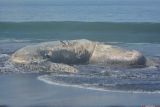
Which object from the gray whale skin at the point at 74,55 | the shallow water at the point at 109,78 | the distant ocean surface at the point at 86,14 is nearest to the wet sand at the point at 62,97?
the shallow water at the point at 109,78

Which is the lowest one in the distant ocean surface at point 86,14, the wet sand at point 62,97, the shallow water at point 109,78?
the distant ocean surface at point 86,14

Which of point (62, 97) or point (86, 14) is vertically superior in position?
point (62, 97)

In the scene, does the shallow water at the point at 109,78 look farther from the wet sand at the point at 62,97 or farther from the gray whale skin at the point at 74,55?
the wet sand at the point at 62,97

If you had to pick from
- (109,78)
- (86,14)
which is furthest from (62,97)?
(86,14)

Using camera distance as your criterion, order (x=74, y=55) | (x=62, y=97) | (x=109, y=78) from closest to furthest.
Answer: (x=62, y=97) < (x=109, y=78) < (x=74, y=55)

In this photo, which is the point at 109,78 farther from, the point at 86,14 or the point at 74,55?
the point at 86,14

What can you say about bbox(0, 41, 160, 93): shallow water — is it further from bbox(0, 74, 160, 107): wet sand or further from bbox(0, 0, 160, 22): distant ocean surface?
bbox(0, 0, 160, 22): distant ocean surface

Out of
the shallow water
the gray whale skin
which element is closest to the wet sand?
the shallow water

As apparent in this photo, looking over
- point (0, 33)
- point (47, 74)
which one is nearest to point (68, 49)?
point (47, 74)
